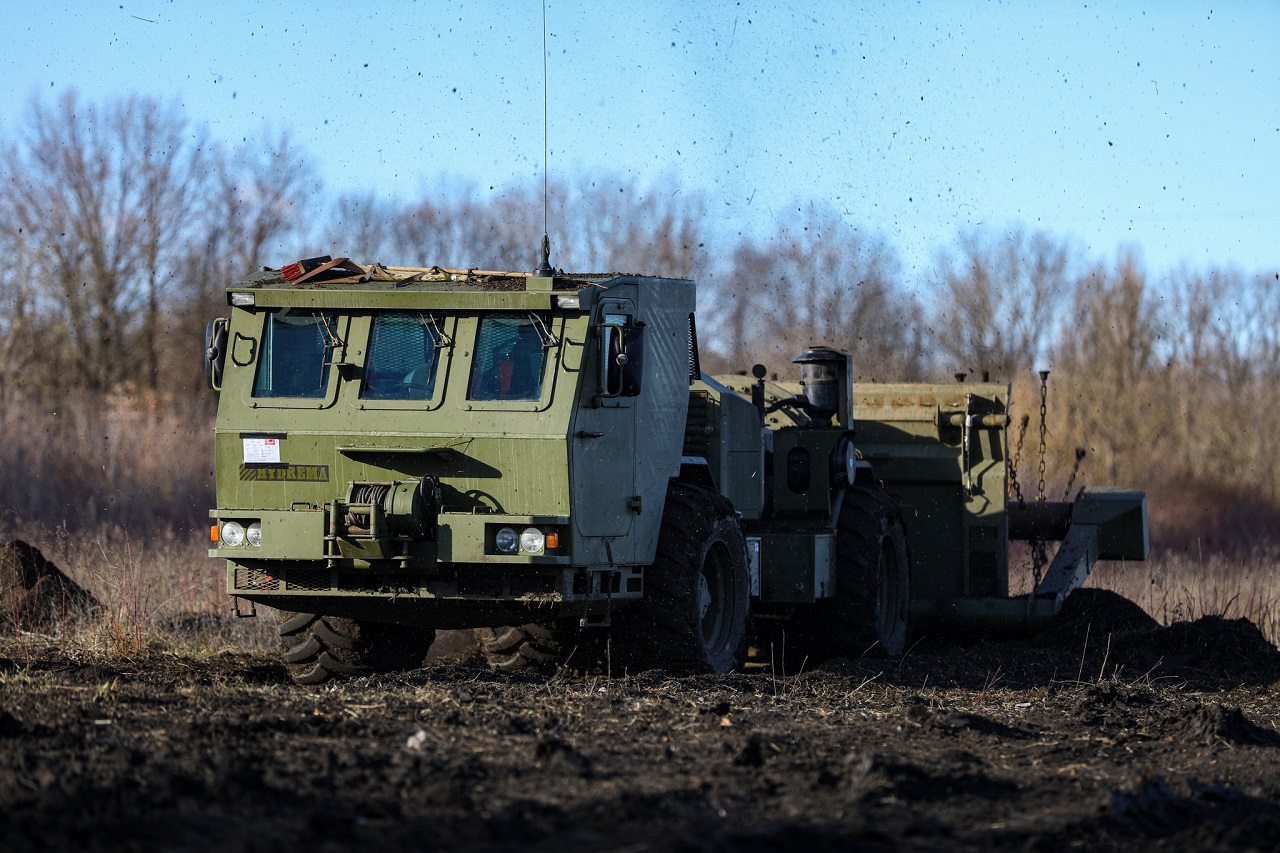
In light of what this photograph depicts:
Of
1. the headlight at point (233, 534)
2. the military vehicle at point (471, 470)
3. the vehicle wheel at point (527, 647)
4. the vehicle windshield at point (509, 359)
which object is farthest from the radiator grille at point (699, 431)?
the headlight at point (233, 534)

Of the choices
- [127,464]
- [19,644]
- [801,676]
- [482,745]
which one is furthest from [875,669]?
[127,464]

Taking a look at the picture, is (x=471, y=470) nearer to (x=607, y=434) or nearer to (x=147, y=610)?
(x=607, y=434)

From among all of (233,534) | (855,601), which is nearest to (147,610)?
(233,534)

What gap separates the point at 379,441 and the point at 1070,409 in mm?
24840

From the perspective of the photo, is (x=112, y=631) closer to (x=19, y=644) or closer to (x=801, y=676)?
(x=19, y=644)

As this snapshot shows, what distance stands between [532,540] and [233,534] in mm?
1864

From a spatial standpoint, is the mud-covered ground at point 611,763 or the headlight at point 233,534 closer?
the mud-covered ground at point 611,763

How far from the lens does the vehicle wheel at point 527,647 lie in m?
11.1

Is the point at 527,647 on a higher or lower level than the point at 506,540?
lower

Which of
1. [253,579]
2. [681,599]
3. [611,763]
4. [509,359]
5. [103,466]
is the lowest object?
[611,763]

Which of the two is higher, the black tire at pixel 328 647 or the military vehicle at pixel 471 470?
the military vehicle at pixel 471 470

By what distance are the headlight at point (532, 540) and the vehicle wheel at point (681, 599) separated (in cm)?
116

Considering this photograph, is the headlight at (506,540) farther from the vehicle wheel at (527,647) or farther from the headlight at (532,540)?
the vehicle wheel at (527,647)

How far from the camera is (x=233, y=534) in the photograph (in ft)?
34.0
